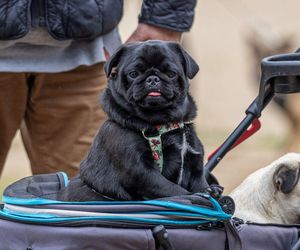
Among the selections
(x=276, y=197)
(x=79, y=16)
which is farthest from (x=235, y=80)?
(x=276, y=197)

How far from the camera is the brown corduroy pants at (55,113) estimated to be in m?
4.38

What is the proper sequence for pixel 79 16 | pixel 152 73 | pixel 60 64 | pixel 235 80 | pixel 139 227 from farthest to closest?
pixel 235 80
pixel 60 64
pixel 79 16
pixel 152 73
pixel 139 227

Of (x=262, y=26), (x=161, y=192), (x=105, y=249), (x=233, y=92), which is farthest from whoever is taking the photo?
(x=233, y=92)

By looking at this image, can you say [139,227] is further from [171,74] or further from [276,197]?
[276,197]

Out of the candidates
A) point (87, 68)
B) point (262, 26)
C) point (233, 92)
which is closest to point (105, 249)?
point (87, 68)

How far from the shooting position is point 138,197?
3420mm

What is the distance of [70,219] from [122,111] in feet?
1.72

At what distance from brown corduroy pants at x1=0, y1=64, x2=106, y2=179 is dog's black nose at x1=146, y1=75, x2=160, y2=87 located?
105 cm

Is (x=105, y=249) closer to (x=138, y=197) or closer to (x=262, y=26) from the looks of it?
(x=138, y=197)

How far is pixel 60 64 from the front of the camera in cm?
430

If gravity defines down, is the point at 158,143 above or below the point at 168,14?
below

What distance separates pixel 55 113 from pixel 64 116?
0.05m

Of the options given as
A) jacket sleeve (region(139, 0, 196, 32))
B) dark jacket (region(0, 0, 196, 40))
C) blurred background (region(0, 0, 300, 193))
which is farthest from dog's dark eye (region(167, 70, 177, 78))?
blurred background (region(0, 0, 300, 193))

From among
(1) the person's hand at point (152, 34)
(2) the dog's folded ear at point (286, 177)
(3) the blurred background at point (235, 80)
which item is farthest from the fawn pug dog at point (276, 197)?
(3) the blurred background at point (235, 80)
